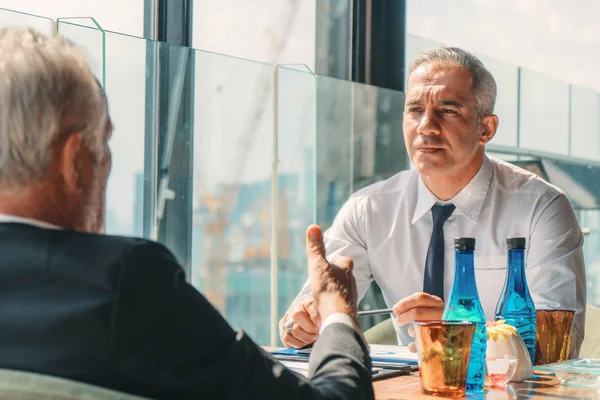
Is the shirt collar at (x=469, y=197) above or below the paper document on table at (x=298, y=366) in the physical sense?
above

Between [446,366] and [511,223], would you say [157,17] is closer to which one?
[511,223]

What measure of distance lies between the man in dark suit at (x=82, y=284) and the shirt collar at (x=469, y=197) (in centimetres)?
150

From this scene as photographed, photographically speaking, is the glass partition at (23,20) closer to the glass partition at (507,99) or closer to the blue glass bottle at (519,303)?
the blue glass bottle at (519,303)

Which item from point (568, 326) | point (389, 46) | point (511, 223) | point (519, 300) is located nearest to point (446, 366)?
point (519, 300)

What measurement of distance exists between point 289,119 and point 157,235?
2.81 feet

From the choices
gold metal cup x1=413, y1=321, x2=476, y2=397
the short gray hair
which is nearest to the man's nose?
the short gray hair

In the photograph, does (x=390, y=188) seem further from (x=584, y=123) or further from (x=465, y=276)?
(x=584, y=123)

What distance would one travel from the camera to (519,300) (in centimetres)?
166

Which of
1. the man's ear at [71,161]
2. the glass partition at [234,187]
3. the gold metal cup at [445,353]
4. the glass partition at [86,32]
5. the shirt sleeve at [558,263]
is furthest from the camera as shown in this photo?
the glass partition at [234,187]

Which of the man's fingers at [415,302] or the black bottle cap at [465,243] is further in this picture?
the man's fingers at [415,302]

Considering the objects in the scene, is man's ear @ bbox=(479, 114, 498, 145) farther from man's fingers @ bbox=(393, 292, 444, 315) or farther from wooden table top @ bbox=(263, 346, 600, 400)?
wooden table top @ bbox=(263, 346, 600, 400)

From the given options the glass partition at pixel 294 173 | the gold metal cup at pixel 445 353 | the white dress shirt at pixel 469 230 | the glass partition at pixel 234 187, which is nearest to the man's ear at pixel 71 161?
the gold metal cup at pixel 445 353

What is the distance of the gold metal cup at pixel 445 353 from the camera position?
4.34 ft

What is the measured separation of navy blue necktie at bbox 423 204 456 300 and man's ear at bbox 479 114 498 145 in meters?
0.28
